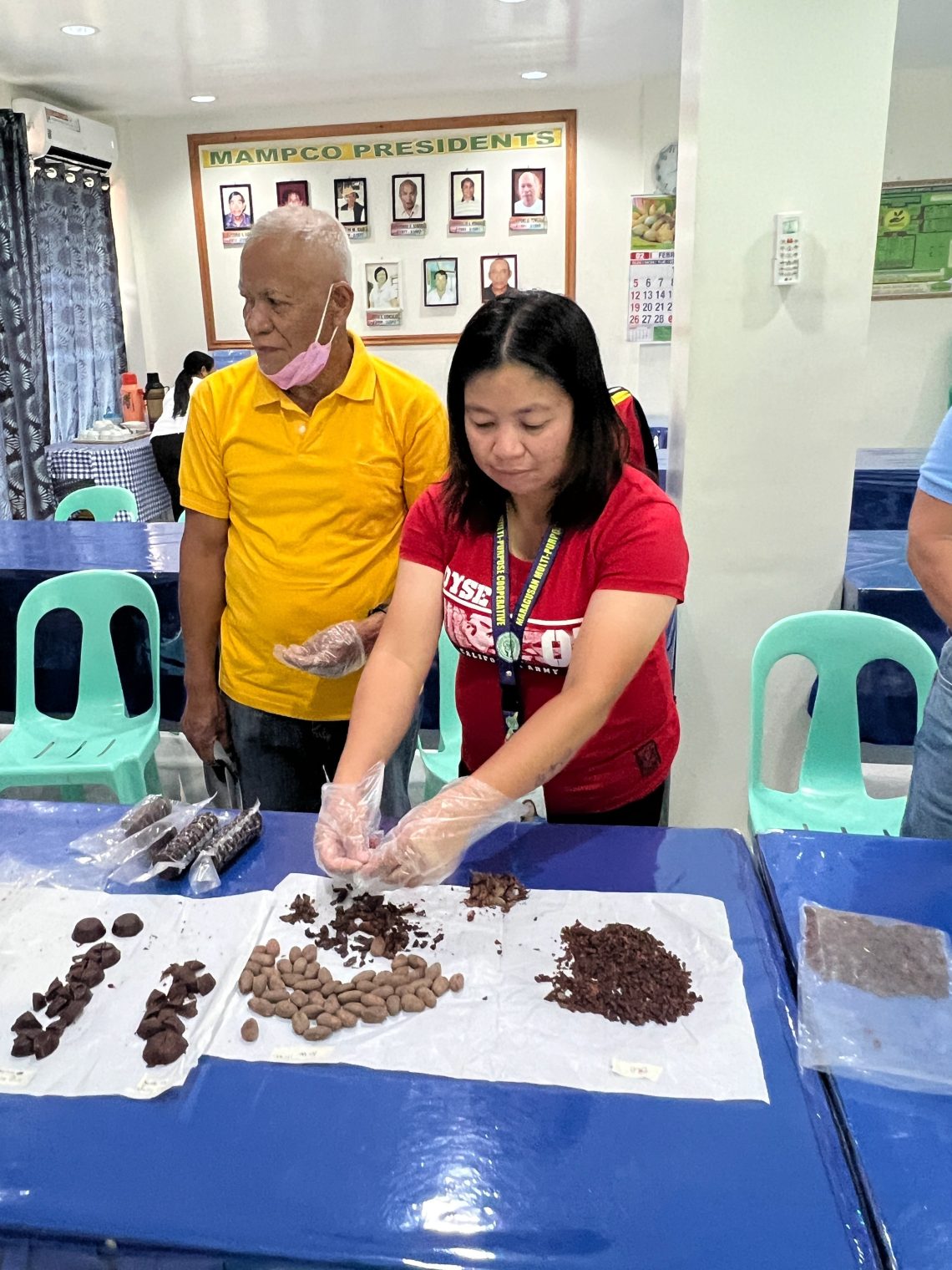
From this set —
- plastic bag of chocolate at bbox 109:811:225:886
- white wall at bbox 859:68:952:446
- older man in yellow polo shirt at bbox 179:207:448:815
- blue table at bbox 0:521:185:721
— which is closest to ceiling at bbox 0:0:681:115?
white wall at bbox 859:68:952:446

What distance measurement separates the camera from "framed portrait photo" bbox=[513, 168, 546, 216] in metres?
5.74

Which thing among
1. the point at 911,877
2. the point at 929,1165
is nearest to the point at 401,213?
the point at 911,877

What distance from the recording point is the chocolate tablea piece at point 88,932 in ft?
3.72

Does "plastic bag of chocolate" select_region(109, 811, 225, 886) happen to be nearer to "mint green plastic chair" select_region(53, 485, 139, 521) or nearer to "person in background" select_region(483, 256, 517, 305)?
"mint green plastic chair" select_region(53, 485, 139, 521)

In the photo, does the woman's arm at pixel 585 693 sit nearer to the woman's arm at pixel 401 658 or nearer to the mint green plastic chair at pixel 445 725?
the woman's arm at pixel 401 658

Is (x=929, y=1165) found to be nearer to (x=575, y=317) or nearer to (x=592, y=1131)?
(x=592, y=1131)

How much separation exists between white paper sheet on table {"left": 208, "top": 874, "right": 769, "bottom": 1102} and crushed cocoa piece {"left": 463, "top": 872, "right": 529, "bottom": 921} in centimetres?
3

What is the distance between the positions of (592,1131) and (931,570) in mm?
989

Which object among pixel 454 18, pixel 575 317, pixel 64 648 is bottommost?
pixel 64 648

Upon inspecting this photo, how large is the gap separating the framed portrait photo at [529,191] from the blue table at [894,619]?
409 centimetres

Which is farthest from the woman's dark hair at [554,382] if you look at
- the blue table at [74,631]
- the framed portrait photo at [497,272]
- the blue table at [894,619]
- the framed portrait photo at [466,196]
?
the framed portrait photo at [466,196]

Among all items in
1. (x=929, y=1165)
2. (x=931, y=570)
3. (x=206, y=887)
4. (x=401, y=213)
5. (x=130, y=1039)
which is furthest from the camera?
(x=401, y=213)

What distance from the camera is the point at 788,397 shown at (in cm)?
225

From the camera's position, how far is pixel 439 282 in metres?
6.05
